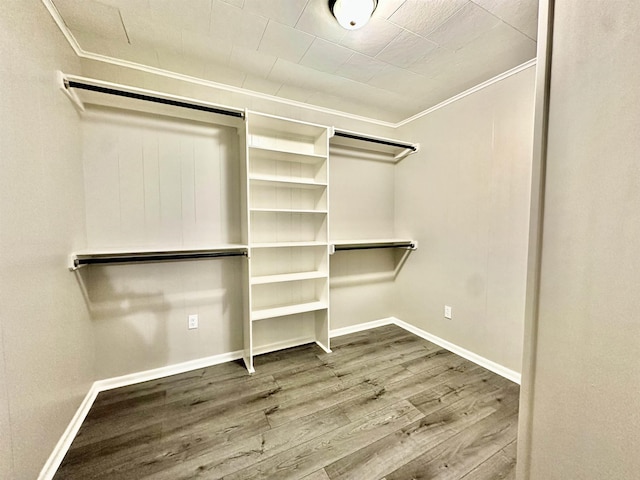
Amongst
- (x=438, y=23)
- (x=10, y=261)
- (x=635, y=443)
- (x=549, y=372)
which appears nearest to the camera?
(x=635, y=443)

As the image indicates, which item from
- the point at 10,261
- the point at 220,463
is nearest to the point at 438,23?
the point at 10,261

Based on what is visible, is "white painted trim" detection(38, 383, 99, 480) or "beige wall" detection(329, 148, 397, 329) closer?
"white painted trim" detection(38, 383, 99, 480)

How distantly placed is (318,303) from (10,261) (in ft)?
6.51

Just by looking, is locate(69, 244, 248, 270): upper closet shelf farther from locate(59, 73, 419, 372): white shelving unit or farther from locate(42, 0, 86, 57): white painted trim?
locate(42, 0, 86, 57): white painted trim

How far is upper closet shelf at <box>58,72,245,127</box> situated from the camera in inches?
61.1

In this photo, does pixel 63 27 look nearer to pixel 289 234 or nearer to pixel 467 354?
pixel 289 234

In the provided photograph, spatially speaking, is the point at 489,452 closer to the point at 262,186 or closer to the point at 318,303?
the point at 318,303

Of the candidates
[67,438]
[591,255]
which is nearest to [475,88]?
[591,255]

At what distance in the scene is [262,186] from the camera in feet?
7.74

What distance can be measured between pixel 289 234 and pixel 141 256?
4.00 ft

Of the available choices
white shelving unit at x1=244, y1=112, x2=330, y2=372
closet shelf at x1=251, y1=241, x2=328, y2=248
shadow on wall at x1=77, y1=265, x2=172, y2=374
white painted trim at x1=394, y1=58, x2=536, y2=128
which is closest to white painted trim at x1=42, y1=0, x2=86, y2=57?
white shelving unit at x1=244, y1=112, x2=330, y2=372

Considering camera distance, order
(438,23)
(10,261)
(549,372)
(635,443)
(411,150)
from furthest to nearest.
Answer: (411,150) → (438,23) → (10,261) → (549,372) → (635,443)

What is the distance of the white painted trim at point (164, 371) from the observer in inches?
74.7

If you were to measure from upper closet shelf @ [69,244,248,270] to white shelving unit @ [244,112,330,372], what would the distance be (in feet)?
1.02
